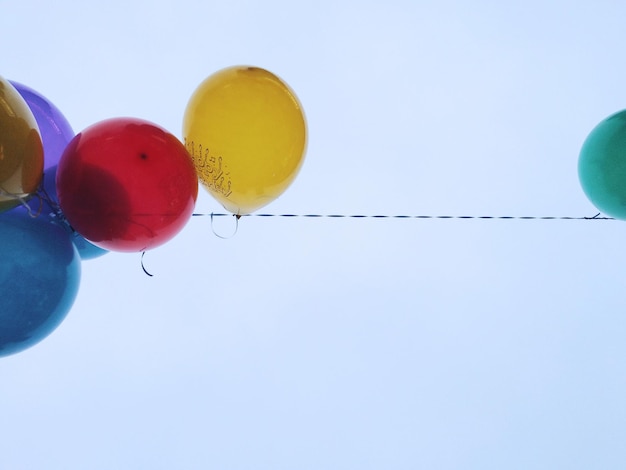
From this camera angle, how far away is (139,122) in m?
2.14

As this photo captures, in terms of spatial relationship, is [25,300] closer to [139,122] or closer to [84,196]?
[84,196]

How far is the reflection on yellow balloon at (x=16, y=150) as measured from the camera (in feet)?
5.74

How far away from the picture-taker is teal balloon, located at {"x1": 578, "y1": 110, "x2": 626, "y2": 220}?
8.47ft

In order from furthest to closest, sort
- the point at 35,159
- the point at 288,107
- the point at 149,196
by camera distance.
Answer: the point at 288,107
the point at 149,196
the point at 35,159

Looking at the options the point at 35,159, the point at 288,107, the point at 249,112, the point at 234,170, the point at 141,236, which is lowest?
the point at 35,159

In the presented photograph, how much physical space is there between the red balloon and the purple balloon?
268 mm

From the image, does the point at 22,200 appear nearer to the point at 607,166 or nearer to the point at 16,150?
the point at 16,150

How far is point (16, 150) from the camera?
1.78 m

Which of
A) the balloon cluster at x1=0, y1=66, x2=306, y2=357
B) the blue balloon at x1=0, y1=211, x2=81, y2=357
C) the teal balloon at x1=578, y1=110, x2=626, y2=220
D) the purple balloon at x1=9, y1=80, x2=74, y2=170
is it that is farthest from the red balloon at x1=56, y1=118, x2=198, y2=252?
the teal balloon at x1=578, y1=110, x2=626, y2=220

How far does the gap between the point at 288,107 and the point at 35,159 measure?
3.24 ft

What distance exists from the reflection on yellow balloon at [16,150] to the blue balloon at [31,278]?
13 centimetres

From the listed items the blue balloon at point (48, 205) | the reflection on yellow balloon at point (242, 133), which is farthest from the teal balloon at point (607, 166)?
the blue balloon at point (48, 205)

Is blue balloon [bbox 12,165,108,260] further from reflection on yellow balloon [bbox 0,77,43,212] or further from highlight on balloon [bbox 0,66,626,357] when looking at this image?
reflection on yellow balloon [bbox 0,77,43,212]

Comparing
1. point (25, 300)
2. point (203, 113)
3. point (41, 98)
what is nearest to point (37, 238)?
point (25, 300)
